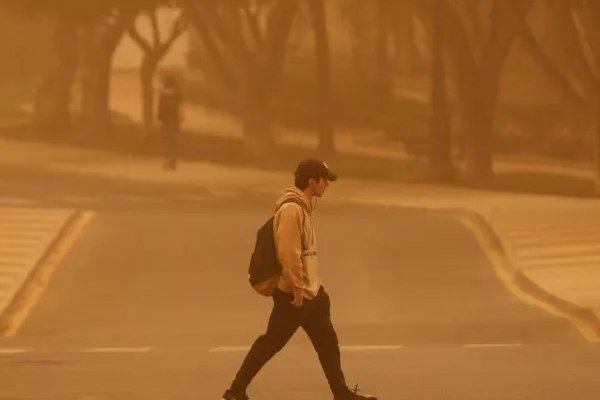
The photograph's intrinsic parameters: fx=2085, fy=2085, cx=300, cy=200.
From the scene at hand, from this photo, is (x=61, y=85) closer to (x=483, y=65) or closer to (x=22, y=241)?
(x=483, y=65)

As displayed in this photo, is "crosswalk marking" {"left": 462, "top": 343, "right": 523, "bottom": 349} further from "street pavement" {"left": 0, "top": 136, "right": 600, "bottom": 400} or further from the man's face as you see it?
the man's face

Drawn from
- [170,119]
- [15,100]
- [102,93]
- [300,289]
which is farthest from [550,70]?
[300,289]

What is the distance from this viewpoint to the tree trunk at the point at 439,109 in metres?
38.7

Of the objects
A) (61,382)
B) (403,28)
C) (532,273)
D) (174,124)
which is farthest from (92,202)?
(403,28)

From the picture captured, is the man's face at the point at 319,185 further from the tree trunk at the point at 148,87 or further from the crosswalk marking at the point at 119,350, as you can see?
the tree trunk at the point at 148,87

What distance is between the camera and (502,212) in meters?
29.3

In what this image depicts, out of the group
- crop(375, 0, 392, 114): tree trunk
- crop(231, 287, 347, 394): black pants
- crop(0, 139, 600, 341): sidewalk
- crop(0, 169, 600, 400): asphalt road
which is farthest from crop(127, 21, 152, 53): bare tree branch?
crop(231, 287, 347, 394): black pants

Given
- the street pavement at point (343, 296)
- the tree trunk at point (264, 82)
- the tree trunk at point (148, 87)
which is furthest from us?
the tree trunk at point (148, 87)

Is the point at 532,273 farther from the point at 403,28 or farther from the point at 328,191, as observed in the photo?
the point at 403,28

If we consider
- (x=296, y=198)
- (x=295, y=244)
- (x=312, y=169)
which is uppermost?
(x=312, y=169)

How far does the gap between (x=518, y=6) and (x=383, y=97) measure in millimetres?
26700

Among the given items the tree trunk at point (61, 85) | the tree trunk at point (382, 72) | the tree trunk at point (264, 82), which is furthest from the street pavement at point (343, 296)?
the tree trunk at point (382, 72)

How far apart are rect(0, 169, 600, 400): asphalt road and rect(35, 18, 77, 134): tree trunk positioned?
21147 millimetres

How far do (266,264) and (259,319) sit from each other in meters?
8.12
